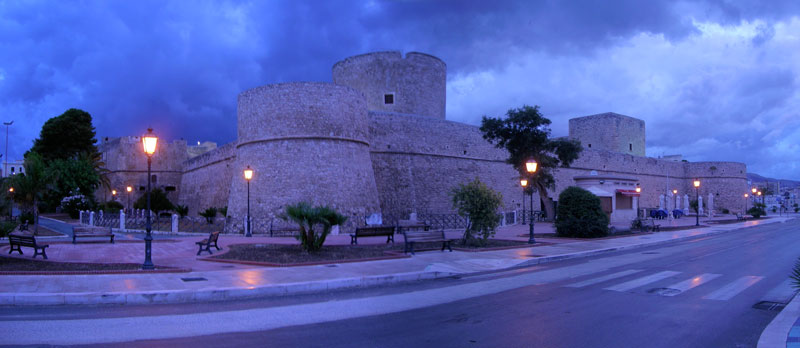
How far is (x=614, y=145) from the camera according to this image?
54.3 meters

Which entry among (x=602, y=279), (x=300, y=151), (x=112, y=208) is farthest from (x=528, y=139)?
(x=112, y=208)

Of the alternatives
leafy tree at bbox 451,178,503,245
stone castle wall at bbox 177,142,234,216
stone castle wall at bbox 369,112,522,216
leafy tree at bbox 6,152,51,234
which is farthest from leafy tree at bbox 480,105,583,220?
leafy tree at bbox 6,152,51,234

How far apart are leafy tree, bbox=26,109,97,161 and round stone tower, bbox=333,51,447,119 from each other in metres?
32.3

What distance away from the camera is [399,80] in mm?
34844

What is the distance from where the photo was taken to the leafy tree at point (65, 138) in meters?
51.3

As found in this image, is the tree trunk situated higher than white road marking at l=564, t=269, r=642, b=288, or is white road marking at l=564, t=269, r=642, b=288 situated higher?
the tree trunk

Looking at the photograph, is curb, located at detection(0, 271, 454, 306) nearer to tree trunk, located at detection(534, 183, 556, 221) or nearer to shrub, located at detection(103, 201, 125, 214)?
tree trunk, located at detection(534, 183, 556, 221)

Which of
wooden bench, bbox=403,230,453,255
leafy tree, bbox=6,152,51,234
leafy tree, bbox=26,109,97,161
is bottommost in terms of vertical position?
wooden bench, bbox=403,230,453,255

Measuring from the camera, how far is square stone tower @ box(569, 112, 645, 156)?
54.2 m

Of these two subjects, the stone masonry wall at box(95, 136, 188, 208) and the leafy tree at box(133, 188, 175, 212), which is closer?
the leafy tree at box(133, 188, 175, 212)

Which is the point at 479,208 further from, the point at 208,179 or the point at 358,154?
the point at 208,179

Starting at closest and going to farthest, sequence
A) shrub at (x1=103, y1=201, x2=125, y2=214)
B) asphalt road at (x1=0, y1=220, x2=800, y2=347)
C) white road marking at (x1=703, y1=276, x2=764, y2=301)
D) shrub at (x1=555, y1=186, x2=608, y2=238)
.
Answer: asphalt road at (x1=0, y1=220, x2=800, y2=347) → white road marking at (x1=703, y1=276, x2=764, y2=301) → shrub at (x1=555, y1=186, x2=608, y2=238) → shrub at (x1=103, y1=201, x2=125, y2=214)

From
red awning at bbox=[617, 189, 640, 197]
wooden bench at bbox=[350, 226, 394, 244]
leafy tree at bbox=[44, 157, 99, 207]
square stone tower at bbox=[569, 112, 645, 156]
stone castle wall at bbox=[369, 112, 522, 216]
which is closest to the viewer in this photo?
wooden bench at bbox=[350, 226, 394, 244]

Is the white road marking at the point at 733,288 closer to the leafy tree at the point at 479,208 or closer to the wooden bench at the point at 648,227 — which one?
the leafy tree at the point at 479,208
